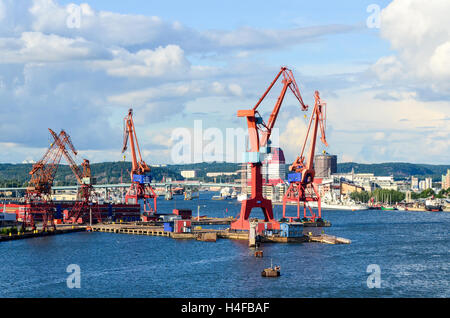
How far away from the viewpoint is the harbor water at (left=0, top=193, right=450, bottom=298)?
5703cm

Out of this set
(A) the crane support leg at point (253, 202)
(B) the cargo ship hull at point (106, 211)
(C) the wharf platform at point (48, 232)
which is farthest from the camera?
(B) the cargo ship hull at point (106, 211)

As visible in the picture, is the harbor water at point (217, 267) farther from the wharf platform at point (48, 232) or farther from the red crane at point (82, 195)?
the red crane at point (82, 195)

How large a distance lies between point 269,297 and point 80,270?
22.5 meters

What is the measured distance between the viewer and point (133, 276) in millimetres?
64188

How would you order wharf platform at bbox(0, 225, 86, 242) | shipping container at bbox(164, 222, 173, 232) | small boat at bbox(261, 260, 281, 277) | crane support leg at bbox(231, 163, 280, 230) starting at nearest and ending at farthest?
small boat at bbox(261, 260, 281, 277) → wharf platform at bbox(0, 225, 86, 242) → crane support leg at bbox(231, 163, 280, 230) → shipping container at bbox(164, 222, 173, 232)

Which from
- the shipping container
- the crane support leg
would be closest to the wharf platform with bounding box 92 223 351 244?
the shipping container


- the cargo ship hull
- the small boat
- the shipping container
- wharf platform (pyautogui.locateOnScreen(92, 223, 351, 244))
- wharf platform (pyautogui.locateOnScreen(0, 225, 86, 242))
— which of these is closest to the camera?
the small boat

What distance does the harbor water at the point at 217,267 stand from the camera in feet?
187

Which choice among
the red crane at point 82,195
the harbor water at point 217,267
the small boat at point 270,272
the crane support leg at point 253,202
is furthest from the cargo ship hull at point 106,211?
the small boat at point 270,272

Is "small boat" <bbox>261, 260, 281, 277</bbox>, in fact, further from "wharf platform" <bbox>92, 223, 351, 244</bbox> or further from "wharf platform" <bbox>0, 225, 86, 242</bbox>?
"wharf platform" <bbox>0, 225, 86, 242</bbox>

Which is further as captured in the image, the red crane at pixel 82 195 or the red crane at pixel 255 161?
the red crane at pixel 82 195
